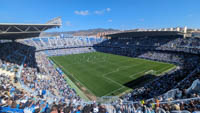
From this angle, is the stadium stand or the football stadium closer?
the stadium stand

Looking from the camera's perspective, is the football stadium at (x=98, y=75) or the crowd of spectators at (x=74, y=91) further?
the football stadium at (x=98, y=75)

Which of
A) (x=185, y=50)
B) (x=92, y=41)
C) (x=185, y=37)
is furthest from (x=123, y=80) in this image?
(x=92, y=41)

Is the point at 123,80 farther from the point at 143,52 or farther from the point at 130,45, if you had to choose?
the point at 130,45

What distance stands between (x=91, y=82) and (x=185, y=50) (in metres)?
31.9

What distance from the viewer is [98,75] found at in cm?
2867

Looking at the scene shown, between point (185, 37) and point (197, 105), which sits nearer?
point (197, 105)

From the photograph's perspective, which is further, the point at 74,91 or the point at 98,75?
the point at 98,75

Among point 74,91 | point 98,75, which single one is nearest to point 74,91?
point 74,91

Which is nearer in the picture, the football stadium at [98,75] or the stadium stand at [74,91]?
the stadium stand at [74,91]

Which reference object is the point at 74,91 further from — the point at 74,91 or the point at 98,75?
the point at 98,75

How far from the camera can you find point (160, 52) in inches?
1736

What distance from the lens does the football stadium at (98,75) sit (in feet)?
30.6

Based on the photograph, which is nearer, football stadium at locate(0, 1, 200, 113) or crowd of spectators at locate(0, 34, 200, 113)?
crowd of spectators at locate(0, 34, 200, 113)

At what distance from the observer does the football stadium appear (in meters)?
9.31
